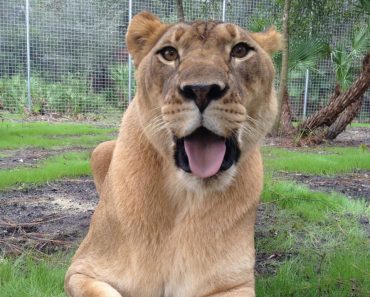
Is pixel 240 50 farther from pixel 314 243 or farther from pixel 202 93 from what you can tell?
pixel 314 243

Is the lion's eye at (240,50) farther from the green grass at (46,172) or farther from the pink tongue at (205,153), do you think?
the green grass at (46,172)

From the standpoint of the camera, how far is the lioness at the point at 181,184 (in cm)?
178

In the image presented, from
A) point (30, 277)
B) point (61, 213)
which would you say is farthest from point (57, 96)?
point (30, 277)

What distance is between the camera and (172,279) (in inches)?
76.0

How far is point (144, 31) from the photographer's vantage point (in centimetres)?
215

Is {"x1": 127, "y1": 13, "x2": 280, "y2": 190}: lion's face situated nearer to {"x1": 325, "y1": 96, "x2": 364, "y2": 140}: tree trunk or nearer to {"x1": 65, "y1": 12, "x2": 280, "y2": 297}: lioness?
{"x1": 65, "y1": 12, "x2": 280, "y2": 297}: lioness

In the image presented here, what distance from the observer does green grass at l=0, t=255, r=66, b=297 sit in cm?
222

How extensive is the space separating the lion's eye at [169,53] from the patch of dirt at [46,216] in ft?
4.64

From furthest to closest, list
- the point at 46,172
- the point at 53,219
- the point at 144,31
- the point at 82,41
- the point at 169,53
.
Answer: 1. the point at 82,41
2. the point at 46,172
3. the point at 53,219
4. the point at 144,31
5. the point at 169,53

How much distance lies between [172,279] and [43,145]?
16.1 feet

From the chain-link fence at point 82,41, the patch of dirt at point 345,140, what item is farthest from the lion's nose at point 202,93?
the chain-link fence at point 82,41

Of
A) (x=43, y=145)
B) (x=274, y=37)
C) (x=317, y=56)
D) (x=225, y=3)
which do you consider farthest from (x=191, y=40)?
(x=225, y=3)

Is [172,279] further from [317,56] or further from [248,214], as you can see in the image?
[317,56]

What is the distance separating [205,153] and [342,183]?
3314mm
